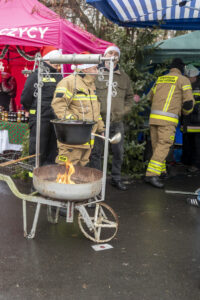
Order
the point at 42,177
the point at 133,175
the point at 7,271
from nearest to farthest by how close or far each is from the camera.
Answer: the point at 7,271 → the point at 42,177 → the point at 133,175

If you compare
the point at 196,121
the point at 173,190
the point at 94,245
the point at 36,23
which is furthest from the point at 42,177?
the point at 196,121

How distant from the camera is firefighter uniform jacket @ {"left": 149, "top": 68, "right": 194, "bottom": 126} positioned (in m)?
5.49

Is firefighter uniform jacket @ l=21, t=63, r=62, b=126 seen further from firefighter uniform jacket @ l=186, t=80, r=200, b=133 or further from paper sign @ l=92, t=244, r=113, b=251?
firefighter uniform jacket @ l=186, t=80, r=200, b=133

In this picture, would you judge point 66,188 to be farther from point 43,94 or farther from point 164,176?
point 164,176

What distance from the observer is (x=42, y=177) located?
11.2 ft

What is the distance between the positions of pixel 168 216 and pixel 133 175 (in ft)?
6.28

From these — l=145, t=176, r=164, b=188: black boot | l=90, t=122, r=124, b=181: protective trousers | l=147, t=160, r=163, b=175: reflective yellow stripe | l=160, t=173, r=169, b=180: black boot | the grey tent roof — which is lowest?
l=160, t=173, r=169, b=180: black boot

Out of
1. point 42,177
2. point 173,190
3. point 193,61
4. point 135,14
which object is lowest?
point 173,190

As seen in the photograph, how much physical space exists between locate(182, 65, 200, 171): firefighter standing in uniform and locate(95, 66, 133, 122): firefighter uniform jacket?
75.0 inches

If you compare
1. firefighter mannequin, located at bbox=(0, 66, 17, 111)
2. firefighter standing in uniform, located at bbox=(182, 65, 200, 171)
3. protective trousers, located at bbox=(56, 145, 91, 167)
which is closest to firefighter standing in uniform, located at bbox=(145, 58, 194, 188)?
firefighter standing in uniform, located at bbox=(182, 65, 200, 171)

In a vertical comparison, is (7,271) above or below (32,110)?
below

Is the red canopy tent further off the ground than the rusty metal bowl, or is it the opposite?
the red canopy tent

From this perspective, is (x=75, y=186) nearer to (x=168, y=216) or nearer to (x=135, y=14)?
(x=168, y=216)

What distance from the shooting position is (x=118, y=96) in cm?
518
